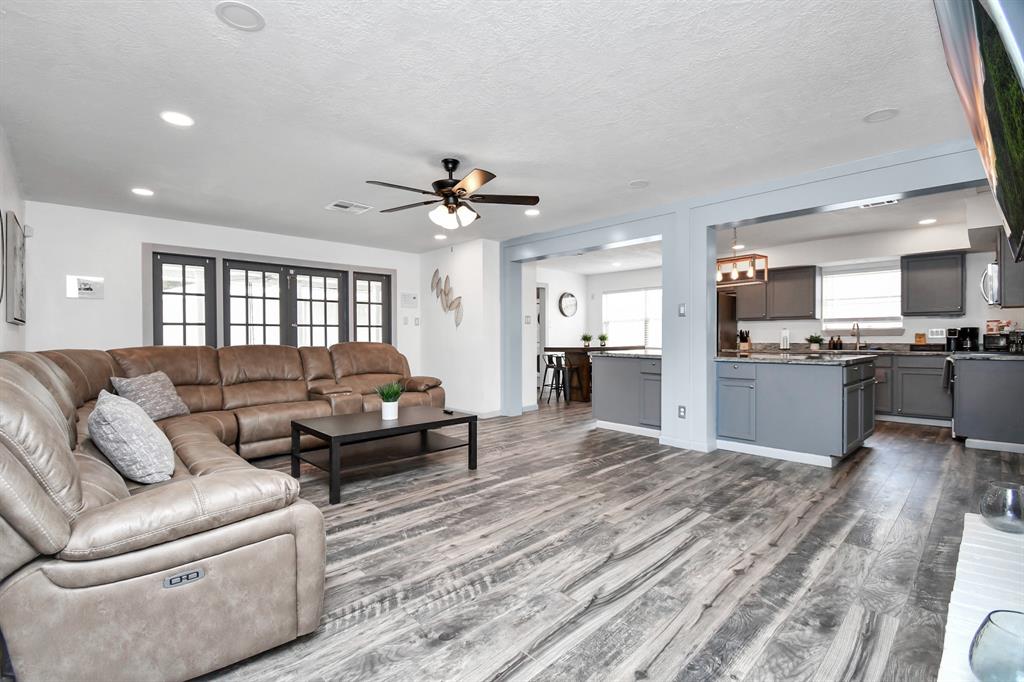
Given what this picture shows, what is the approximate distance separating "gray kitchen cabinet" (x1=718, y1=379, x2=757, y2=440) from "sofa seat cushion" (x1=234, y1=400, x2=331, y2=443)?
3.80 meters

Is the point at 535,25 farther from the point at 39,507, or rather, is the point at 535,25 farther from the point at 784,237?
Result: the point at 784,237

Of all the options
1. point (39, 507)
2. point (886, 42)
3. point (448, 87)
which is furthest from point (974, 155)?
point (39, 507)

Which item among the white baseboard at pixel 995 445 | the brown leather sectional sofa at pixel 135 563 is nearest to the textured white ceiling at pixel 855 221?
the white baseboard at pixel 995 445

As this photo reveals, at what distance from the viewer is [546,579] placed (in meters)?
2.27

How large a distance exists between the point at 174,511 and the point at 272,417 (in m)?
3.09

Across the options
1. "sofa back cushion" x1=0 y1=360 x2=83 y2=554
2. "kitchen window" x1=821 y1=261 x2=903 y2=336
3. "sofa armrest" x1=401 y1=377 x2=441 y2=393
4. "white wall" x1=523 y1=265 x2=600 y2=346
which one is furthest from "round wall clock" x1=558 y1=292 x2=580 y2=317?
"sofa back cushion" x1=0 y1=360 x2=83 y2=554

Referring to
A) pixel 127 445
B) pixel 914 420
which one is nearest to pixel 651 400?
pixel 914 420

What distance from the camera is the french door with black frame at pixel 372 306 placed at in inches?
282

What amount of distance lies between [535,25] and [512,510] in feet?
8.62

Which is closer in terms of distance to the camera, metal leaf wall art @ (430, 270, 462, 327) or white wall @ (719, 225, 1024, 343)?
white wall @ (719, 225, 1024, 343)

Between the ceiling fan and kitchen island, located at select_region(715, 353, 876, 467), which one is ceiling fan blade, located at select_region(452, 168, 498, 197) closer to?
the ceiling fan

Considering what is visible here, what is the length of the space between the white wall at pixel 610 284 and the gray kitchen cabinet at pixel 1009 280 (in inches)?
198

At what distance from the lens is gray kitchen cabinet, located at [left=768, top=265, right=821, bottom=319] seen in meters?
7.03

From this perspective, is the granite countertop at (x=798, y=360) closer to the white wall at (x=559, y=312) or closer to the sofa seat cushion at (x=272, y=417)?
the sofa seat cushion at (x=272, y=417)
